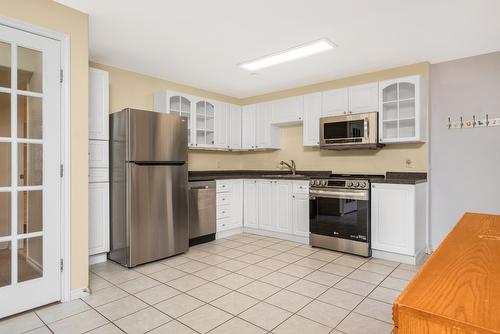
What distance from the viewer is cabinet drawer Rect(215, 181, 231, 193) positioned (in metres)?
4.51

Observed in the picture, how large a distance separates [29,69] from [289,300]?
2781 mm

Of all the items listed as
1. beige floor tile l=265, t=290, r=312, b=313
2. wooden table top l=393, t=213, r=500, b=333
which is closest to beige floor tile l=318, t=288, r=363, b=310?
beige floor tile l=265, t=290, r=312, b=313

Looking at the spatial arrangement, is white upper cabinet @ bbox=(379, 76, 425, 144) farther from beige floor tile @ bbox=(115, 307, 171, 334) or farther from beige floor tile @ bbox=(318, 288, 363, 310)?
beige floor tile @ bbox=(115, 307, 171, 334)

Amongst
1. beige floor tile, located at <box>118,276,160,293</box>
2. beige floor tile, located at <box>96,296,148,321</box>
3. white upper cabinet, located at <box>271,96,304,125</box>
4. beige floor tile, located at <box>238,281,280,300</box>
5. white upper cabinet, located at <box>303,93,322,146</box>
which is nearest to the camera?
beige floor tile, located at <box>96,296,148,321</box>

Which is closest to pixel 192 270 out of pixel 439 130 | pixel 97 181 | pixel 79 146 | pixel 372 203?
pixel 97 181

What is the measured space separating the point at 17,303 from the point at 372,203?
3570 millimetres

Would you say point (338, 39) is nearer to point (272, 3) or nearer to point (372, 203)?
point (272, 3)

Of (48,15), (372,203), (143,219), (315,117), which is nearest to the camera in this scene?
(48,15)

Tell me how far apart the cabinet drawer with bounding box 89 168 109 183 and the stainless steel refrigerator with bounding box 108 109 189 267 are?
0.25 feet

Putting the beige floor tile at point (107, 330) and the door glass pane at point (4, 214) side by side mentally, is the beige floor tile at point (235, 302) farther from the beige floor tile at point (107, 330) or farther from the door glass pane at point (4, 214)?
the door glass pane at point (4, 214)

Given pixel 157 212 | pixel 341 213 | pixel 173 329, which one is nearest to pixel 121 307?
pixel 173 329

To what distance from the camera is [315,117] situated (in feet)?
14.9

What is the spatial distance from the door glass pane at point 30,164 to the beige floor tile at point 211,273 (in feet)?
5.55

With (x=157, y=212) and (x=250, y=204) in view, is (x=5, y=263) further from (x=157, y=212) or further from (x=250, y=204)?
(x=250, y=204)
